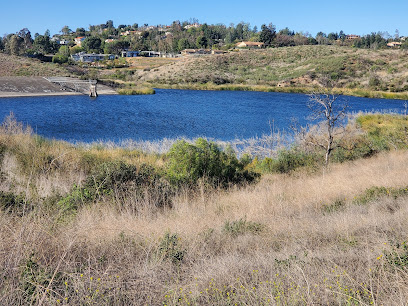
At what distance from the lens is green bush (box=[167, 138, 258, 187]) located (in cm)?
1006

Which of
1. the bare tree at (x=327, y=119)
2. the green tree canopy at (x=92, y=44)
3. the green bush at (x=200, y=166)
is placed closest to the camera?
the green bush at (x=200, y=166)

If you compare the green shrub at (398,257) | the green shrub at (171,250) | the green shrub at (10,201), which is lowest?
the green shrub at (10,201)

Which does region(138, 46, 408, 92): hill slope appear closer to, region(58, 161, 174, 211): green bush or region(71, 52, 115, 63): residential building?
region(71, 52, 115, 63): residential building

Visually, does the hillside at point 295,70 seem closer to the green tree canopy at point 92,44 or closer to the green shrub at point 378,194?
the green shrub at point 378,194

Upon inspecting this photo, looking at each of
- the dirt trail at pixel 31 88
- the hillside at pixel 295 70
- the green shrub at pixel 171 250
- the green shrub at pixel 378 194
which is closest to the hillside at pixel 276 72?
the hillside at pixel 295 70

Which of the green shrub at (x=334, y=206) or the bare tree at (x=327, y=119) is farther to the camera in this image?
the bare tree at (x=327, y=119)

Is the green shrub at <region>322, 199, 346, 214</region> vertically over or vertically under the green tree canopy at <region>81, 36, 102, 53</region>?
under

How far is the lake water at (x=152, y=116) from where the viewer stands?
78.0ft

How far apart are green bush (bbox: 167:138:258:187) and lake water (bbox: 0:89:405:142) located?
9862 millimetres

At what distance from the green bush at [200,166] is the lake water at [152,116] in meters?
9.86

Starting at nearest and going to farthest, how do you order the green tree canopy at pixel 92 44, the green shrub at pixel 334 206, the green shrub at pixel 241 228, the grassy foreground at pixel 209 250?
the grassy foreground at pixel 209 250 → the green shrub at pixel 241 228 → the green shrub at pixel 334 206 → the green tree canopy at pixel 92 44

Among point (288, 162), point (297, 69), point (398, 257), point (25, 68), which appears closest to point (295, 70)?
point (297, 69)

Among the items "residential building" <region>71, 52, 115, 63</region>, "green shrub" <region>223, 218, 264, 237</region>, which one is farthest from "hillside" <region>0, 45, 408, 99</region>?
"green shrub" <region>223, 218, 264, 237</region>

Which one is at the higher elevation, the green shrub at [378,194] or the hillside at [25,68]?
the hillside at [25,68]
